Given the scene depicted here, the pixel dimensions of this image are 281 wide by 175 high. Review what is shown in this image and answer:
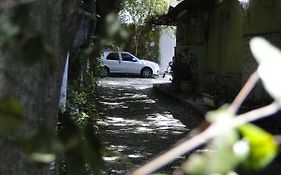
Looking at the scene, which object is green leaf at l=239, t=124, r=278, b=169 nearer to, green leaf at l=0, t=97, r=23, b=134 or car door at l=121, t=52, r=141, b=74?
green leaf at l=0, t=97, r=23, b=134

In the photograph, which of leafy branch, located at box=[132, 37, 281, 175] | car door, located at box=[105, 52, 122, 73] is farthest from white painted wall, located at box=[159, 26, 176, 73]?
leafy branch, located at box=[132, 37, 281, 175]

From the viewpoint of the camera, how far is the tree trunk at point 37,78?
1.16 metres

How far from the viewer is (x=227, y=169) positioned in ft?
2.54

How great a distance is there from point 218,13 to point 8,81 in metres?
15.6

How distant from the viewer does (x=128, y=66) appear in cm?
3141

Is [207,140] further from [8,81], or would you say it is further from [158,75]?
[158,75]

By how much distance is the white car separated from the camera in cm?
3099

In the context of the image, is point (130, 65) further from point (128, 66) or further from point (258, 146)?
point (258, 146)

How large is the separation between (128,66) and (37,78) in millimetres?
30241

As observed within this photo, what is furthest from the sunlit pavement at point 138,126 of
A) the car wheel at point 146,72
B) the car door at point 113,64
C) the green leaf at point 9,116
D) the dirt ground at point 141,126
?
the car wheel at point 146,72

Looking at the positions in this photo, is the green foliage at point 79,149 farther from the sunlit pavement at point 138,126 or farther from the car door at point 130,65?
the car door at point 130,65

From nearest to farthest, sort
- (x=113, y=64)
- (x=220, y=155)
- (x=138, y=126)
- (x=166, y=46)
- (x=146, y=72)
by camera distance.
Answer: (x=220, y=155) → (x=138, y=126) → (x=113, y=64) → (x=146, y=72) → (x=166, y=46)

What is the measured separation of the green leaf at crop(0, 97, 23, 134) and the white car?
29805 mm

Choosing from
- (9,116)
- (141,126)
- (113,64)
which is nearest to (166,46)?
(113,64)
